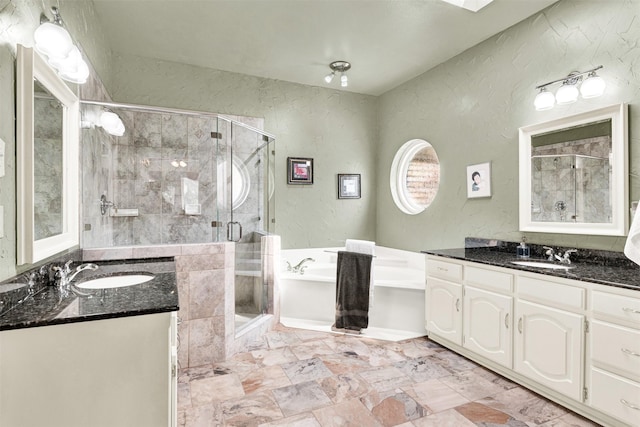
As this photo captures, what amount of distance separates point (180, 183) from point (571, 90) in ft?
10.8

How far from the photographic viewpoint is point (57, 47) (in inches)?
55.3

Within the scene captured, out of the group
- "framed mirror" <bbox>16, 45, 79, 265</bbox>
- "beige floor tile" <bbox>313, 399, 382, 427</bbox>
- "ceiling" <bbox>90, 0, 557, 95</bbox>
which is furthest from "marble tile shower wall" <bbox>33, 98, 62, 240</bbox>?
"beige floor tile" <bbox>313, 399, 382, 427</bbox>

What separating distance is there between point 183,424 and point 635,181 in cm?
302

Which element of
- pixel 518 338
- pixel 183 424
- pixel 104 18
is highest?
pixel 104 18

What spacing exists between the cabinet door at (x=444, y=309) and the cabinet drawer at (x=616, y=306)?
35.4 inches

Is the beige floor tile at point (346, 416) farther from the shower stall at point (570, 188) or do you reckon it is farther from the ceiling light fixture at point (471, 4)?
the ceiling light fixture at point (471, 4)

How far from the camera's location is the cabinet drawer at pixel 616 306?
1.58 m

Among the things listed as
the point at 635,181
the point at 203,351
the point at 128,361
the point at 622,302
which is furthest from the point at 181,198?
the point at 635,181

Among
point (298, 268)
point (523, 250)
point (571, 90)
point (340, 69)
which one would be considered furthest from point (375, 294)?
point (340, 69)

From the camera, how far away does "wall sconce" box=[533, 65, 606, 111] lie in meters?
2.14

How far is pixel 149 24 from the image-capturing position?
2.72m

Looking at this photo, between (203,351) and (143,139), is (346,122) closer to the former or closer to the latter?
(143,139)

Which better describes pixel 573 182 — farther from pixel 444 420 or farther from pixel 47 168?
pixel 47 168

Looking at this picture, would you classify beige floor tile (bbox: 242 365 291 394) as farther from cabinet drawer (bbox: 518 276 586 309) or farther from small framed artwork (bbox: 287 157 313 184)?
small framed artwork (bbox: 287 157 313 184)
